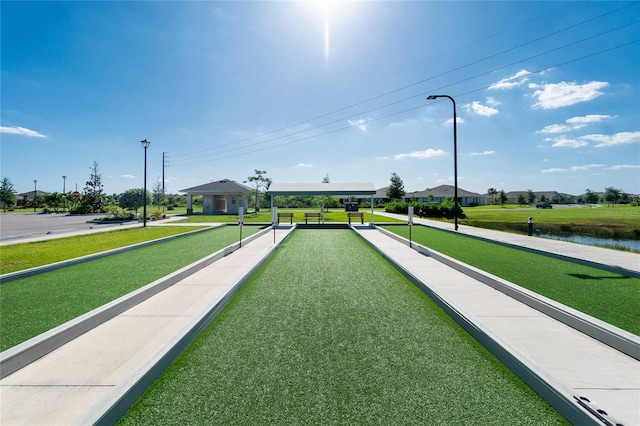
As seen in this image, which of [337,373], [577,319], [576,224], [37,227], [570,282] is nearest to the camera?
[337,373]

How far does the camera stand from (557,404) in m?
2.49

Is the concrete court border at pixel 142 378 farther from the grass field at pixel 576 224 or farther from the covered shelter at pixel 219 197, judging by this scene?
the covered shelter at pixel 219 197

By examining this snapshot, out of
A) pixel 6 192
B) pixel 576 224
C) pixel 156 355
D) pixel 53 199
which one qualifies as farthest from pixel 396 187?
pixel 6 192

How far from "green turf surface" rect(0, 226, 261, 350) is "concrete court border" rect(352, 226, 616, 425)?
A: 5.88 metres

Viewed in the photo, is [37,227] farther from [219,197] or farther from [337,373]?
[337,373]

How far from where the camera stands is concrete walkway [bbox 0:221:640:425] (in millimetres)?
2494

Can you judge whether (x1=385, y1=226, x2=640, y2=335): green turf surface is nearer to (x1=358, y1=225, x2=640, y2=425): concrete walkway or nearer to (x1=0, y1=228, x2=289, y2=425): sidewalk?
(x1=358, y1=225, x2=640, y2=425): concrete walkway

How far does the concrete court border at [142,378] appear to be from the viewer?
89.0 inches

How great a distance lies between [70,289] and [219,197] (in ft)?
104

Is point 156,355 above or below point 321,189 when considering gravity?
below

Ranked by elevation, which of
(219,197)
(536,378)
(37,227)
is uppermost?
(219,197)

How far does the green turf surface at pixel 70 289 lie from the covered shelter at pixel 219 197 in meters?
26.6

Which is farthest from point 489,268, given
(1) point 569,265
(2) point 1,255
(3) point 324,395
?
(2) point 1,255

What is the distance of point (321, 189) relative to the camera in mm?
20766
